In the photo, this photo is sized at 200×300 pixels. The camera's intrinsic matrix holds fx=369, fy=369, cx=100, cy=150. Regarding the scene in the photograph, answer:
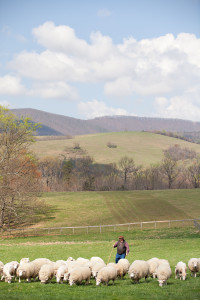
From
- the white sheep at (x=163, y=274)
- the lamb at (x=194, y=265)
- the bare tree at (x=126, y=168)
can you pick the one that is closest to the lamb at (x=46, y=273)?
the white sheep at (x=163, y=274)

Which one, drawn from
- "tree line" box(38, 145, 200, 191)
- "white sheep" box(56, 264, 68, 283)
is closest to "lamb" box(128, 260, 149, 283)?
"white sheep" box(56, 264, 68, 283)

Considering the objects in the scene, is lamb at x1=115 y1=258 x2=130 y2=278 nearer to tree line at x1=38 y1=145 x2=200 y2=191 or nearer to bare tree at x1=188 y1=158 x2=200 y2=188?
tree line at x1=38 y1=145 x2=200 y2=191

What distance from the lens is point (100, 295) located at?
13789 millimetres

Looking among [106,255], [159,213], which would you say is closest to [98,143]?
[159,213]

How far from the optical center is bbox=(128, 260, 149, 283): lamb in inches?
648

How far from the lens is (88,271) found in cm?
1650

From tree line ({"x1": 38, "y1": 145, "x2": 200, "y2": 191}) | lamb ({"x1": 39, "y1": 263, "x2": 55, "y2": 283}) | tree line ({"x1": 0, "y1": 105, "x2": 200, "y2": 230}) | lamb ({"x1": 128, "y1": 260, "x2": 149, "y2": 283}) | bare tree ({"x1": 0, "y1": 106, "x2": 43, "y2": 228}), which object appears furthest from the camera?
tree line ({"x1": 38, "y1": 145, "x2": 200, "y2": 191})

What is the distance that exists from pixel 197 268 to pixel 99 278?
206 inches

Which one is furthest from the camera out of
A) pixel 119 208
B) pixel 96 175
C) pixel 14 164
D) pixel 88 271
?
pixel 96 175

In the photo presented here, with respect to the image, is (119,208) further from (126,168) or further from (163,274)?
(126,168)

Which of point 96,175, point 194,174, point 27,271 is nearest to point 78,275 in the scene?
point 27,271

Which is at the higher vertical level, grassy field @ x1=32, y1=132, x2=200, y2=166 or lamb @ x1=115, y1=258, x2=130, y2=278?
grassy field @ x1=32, y1=132, x2=200, y2=166

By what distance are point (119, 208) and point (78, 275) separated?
49829mm

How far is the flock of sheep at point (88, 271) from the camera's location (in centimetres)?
1623
